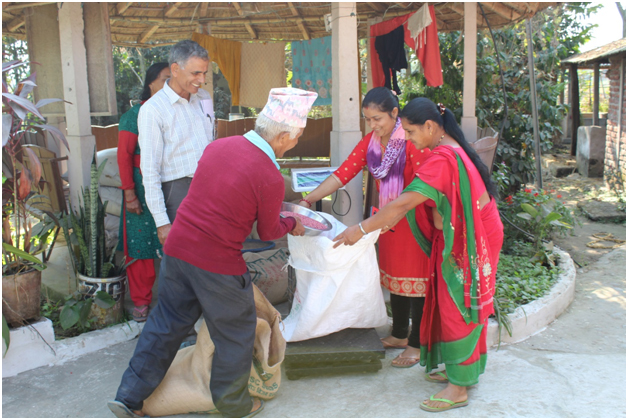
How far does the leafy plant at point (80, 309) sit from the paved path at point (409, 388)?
9.3 inches

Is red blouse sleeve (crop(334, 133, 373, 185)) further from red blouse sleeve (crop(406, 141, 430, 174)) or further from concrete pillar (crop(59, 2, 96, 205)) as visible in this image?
concrete pillar (crop(59, 2, 96, 205))

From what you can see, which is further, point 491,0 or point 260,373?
point 491,0

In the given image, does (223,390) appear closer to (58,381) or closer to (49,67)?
(58,381)

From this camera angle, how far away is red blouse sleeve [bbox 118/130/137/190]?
340cm

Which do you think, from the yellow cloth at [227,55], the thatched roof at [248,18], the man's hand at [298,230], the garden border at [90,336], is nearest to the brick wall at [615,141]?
the thatched roof at [248,18]

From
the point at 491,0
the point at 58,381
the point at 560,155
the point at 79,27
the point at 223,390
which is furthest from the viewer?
the point at 560,155

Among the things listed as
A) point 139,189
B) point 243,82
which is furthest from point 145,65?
point 139,189

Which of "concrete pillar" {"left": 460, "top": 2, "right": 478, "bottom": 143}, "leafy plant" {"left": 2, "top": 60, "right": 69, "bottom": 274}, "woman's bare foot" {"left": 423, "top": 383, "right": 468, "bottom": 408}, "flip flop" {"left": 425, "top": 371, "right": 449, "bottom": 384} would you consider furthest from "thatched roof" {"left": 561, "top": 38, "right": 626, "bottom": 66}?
"leafy plant" {"left": 2, "top": 60, "right": 69, "bottom": 274}

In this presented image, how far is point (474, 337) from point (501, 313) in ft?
3.30

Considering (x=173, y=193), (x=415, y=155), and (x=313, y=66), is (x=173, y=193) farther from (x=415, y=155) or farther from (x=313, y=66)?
(x=313, y=66)

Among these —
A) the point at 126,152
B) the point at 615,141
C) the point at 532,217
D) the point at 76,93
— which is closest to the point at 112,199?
the point at 76,93

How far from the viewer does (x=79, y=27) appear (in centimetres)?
Result: 410

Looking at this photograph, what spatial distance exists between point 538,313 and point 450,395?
1.44 m

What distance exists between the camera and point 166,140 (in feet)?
10.8
